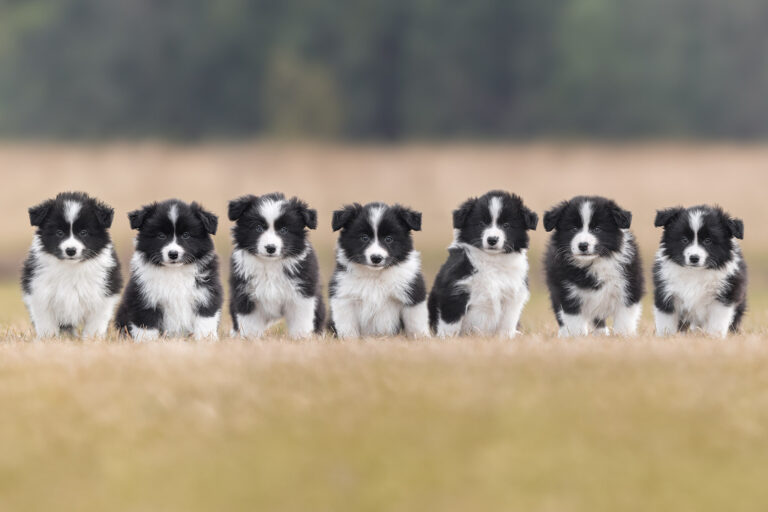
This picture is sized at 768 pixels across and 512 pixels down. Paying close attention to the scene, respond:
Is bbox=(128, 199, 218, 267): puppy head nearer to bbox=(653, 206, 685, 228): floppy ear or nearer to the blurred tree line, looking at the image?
bbox=(653, 206, 685, 228): floppy ear

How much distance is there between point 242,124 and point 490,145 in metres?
9.48

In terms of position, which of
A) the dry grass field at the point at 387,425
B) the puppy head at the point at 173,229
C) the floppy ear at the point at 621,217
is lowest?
the dry grass field at the point at 387,425

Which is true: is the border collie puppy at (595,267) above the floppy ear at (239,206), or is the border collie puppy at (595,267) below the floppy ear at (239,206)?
below

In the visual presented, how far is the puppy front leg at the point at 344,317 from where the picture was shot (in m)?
8.61

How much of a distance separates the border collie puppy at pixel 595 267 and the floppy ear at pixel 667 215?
0.27 m

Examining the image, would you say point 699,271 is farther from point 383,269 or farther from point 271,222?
point 271,222

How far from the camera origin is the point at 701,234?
8609 mm

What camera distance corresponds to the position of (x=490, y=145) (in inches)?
1142

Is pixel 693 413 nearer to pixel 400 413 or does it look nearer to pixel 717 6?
pixel 400 413

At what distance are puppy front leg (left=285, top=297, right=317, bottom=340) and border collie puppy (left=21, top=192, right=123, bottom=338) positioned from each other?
1585 millimetres

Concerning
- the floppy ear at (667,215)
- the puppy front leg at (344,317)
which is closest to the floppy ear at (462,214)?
the puppy front leg at (344,317)

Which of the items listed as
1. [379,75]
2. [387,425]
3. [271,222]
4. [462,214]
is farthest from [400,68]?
[387,425]

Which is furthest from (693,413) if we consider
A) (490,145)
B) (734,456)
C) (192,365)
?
(490,145)

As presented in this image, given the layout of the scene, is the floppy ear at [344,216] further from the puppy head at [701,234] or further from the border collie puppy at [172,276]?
the puppy head at [701,234]
